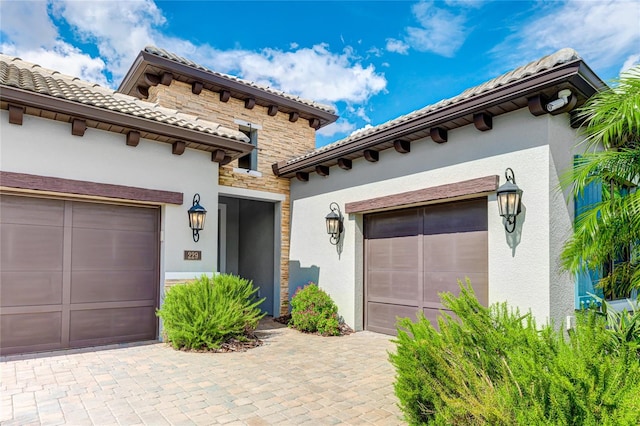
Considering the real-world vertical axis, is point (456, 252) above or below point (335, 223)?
below

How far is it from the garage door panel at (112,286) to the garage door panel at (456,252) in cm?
566

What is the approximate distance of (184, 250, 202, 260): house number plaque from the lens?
→ 8075mm

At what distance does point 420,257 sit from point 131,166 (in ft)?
19.9

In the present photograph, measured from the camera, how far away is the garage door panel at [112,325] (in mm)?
6934

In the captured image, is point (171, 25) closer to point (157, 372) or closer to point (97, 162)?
point (97, 162)

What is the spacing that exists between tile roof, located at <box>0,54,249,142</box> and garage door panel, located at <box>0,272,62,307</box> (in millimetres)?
3070

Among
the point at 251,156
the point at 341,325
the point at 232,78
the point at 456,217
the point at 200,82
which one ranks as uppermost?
the point at 232,78

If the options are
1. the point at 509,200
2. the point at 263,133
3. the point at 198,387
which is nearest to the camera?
the point at 198,387

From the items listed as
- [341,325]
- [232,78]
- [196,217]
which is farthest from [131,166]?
[341,325]

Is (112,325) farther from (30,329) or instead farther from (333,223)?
(333,223)

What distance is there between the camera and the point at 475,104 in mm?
6250

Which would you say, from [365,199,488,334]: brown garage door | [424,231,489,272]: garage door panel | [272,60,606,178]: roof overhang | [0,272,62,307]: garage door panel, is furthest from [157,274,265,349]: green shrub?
[272,60,606,178]: roof overhang

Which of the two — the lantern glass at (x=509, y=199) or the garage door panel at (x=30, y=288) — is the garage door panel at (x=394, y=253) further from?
the garage door panel at (x=30, y=288)

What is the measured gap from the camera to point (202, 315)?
7000mm
